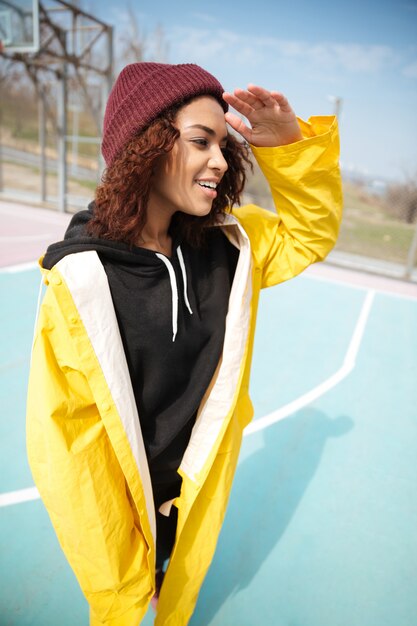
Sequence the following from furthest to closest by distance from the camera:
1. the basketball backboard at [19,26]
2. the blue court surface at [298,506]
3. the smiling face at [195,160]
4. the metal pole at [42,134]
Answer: the metal pole at [42,134]
the basketball backboard at [19,26]
the blue court surface at [298,506]
the smiling face at [195,160]

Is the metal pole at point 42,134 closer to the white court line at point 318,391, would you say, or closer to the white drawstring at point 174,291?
the white court line at point 318,391

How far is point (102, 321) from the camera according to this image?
0.97 metres

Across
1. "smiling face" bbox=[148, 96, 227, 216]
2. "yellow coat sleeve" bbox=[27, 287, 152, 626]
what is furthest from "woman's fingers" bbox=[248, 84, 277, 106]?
"yellow coat sleeve" bbox=[27, 287, 152, 626]

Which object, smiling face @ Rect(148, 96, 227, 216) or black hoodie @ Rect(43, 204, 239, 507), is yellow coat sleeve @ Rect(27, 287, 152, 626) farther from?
smiling face @ Rect(148, 96, 227, 216)

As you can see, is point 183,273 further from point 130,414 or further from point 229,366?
point 130,414

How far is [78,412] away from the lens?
3.29 ft

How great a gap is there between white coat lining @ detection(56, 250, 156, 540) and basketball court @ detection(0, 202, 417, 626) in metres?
1.11

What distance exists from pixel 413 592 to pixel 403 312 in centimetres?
439

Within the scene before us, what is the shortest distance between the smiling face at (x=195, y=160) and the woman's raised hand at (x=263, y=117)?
0.06 meters

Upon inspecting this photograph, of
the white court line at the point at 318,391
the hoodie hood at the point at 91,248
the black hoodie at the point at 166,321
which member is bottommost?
the white court line at the point at 318,391

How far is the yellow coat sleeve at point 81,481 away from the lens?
95 cm

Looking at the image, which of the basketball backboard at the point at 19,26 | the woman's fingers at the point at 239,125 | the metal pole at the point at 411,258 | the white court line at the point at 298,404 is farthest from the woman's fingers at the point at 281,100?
the basketball backboard at the point at 19,26

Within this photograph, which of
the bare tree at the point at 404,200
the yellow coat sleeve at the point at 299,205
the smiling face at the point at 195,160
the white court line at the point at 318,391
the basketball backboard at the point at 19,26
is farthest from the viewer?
the bare tree at the point at 404,200

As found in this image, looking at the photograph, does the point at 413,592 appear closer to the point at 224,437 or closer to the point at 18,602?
the point at 224,437
